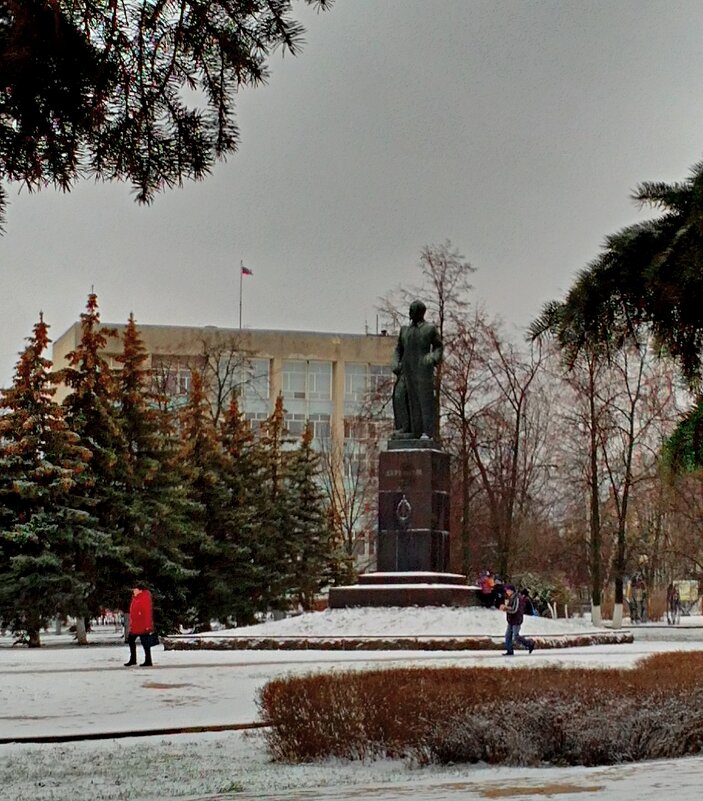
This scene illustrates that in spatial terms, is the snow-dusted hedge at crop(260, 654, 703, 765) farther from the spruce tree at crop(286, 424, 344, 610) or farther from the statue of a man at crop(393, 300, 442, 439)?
the spruce tree at crop(286, 424, 344, 610)

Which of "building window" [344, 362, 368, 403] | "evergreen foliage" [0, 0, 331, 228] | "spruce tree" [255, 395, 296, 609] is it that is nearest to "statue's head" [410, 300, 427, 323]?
"spruce tree" [255, 395, 296, 609]

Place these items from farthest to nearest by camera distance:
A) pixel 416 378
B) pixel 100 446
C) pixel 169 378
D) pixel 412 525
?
pixel 169 378 < pixel 100 446 < pixel 416 378 < pixel 412 525

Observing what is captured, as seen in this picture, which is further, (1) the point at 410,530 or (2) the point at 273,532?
(2) the point at 273,532

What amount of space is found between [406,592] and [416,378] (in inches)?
209

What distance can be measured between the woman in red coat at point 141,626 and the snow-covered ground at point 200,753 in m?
0.48

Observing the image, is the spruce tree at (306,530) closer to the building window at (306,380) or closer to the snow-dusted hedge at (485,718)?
the snow-dusted hedge at (485,718)

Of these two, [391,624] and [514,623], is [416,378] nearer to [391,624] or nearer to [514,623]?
[391,624]

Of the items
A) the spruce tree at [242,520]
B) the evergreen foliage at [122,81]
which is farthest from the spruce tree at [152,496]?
the evergreen foliage at [122,81]

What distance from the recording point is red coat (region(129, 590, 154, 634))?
20.8 meters

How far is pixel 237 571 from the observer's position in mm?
38219

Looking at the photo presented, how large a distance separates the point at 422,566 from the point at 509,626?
5501 mm

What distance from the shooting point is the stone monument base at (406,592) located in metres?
27.0

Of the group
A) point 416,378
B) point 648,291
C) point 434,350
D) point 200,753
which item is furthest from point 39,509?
point 200,753

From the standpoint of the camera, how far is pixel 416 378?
30016 millimetres
